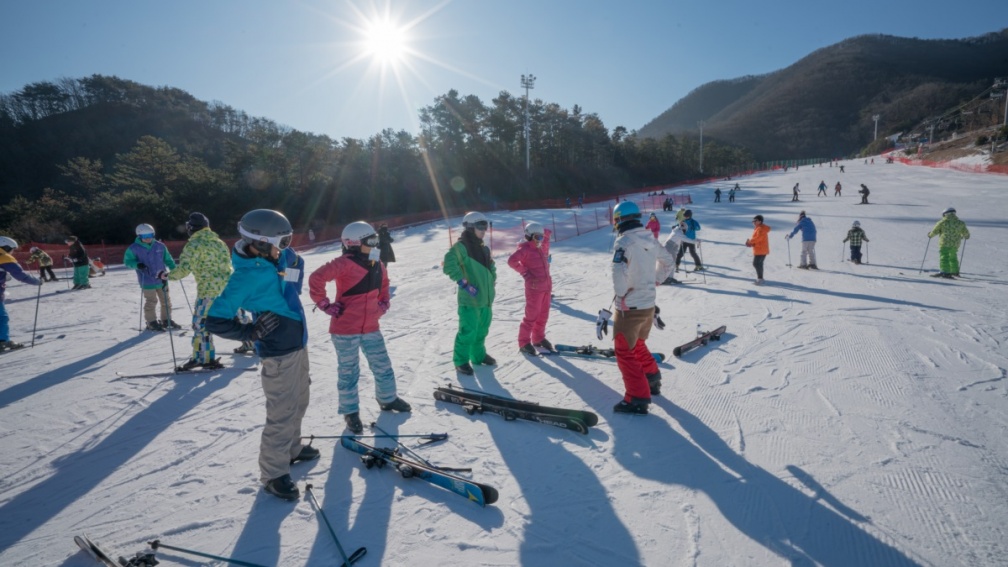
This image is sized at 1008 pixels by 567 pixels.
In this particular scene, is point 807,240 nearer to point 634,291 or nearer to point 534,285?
point 534,285

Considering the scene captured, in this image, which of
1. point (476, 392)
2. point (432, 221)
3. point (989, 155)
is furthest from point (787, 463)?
point (989, 155)

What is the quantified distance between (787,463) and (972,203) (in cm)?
3164

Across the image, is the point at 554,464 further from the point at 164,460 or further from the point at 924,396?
the point at 924,396

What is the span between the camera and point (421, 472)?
362cm

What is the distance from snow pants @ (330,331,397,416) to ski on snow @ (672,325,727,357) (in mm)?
3951

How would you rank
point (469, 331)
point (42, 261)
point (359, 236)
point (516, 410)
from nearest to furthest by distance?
point (359, 236) < point (516, 410) < point (469, 331) < point (42, 261)

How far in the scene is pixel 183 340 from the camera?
326 inches

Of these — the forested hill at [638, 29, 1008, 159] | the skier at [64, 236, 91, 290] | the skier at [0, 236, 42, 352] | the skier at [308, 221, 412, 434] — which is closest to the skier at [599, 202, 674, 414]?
the skier at [308, 221, 412, 434]

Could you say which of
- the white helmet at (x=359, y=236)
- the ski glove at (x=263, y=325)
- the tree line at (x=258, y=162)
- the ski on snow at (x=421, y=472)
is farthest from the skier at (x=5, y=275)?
the tree line at (x=258, y=162)

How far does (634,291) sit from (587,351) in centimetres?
225

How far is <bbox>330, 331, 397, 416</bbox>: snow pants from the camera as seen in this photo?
4.41 metres

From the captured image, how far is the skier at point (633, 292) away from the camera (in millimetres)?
4422

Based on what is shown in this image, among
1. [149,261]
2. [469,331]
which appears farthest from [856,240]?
[149,261]

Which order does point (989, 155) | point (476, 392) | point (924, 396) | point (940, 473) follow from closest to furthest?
point (940, 473), point (924, 396), point (476, 392), point (989, 155)
